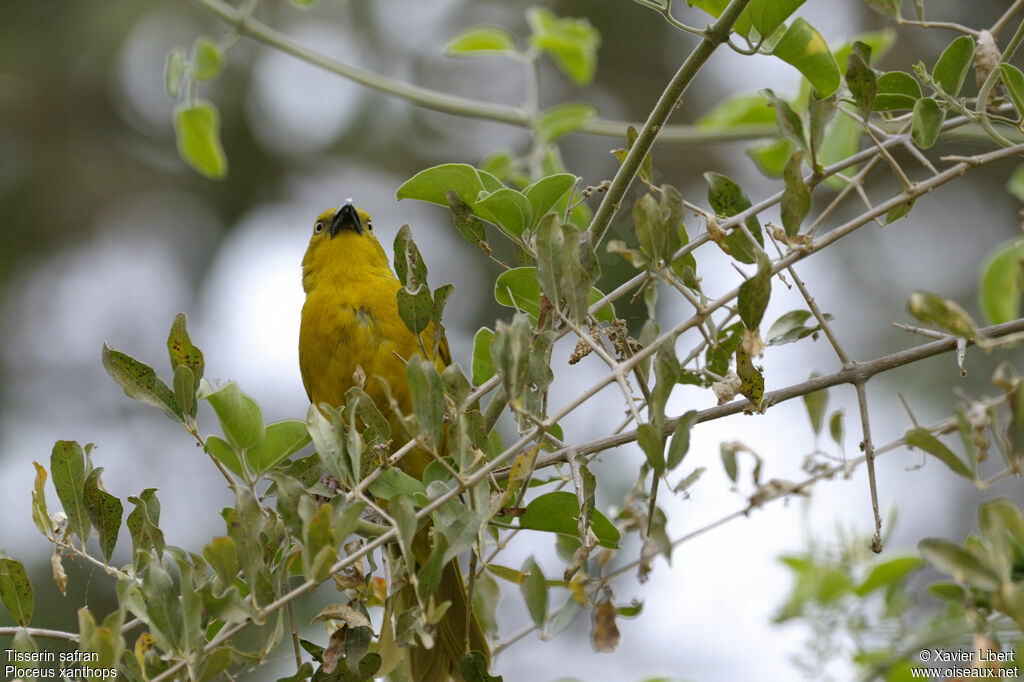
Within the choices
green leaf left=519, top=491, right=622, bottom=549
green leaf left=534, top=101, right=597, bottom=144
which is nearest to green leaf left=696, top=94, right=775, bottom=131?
green leaf left=534, top=101, right=597, bottom=144

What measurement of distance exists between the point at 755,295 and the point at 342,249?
2.97 m

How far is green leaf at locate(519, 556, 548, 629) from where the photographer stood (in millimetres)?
2074

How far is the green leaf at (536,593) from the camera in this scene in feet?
6.81

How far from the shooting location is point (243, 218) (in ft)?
27.3

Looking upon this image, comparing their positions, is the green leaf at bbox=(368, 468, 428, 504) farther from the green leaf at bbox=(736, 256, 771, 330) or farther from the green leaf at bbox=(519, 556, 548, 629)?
the green leaf at bbox=(736, 256, 771, 330)

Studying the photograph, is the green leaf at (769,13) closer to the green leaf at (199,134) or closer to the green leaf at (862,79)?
the green leaf at (862,79)

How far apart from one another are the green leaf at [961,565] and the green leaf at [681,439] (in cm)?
36

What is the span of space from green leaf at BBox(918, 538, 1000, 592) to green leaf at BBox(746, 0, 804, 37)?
84 centimetres

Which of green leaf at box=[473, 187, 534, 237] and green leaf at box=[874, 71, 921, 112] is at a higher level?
green leaf at box=[874, 71, 921, 112]

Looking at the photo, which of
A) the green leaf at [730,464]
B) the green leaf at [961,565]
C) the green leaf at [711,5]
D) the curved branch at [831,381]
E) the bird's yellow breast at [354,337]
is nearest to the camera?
the green leaf at [961,565]

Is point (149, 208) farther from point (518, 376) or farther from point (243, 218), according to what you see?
point (518, 376)

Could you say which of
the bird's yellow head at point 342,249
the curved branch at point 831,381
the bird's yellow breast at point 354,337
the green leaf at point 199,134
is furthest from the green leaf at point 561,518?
Answer: the bird's yellow head at point 342,249

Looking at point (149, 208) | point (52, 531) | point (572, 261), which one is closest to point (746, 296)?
point (572, 261)

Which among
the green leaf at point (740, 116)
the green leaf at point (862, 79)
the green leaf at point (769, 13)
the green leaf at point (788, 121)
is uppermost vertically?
the green leaf at point (740, 116)
